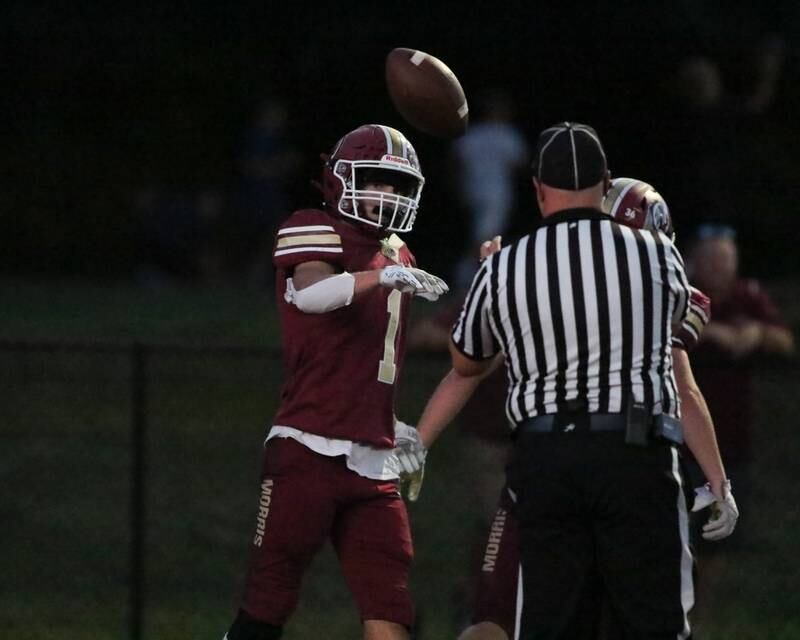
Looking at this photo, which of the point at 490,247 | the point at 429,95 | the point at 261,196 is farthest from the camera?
the point at 261,196

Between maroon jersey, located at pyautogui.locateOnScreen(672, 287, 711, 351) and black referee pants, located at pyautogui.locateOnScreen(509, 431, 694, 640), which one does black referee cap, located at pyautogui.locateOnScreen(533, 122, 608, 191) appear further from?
maroon jersey, located at pyautogui.locateOnScreen(672, 287, 711, 351)

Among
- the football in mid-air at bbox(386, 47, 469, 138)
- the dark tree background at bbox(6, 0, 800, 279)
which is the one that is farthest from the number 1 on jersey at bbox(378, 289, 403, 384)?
the dark tree background at bbox(6, 0, 800, 279)

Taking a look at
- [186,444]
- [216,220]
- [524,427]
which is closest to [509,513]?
[524,427]

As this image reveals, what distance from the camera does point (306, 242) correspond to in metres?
6.64

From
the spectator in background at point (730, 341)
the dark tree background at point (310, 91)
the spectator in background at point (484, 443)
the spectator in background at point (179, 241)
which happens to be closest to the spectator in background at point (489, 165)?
the dark tree background at point (310, 91)

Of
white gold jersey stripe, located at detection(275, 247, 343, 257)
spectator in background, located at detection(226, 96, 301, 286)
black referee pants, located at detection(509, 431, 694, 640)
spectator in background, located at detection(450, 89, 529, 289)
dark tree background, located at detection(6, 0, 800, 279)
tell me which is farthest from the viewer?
dark tree background, located at detection(6, 0, 800, 279)

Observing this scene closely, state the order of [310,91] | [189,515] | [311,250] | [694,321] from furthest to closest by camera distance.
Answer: [310,91]
[189,515]
[694,321]
[311,250]

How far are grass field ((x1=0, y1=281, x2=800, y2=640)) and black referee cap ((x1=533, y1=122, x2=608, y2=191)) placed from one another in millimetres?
3127

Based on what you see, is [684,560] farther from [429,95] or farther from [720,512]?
[429,95]

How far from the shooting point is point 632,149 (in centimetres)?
1805

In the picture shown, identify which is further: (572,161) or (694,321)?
(694,321)

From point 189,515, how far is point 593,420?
15.8 ft

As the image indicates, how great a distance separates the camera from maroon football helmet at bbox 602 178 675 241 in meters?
6.71

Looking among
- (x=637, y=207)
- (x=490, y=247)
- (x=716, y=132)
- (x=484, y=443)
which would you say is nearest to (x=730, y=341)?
(x=484, y=443)
